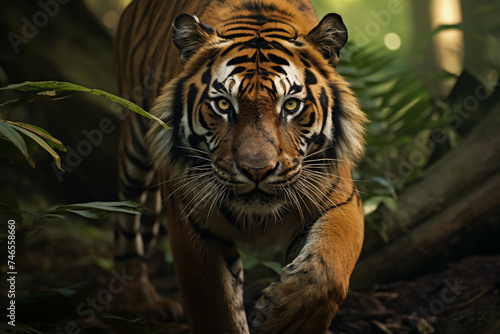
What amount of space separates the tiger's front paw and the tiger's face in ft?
1.22

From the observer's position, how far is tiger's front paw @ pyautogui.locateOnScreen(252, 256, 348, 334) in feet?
7.41

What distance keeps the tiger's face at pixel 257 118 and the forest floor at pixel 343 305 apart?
2.44 ft

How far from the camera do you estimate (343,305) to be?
12.3ft

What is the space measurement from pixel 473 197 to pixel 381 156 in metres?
0.88

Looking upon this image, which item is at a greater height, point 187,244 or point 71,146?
point 187,244

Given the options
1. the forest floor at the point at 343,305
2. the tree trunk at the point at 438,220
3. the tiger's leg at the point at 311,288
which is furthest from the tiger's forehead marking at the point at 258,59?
the tree trunk at the point at 438,220

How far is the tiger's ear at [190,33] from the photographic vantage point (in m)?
2.71

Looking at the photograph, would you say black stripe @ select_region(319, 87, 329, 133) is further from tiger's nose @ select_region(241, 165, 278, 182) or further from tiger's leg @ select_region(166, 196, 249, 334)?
tiger's leg @ select_region(166, 196, 249, 334)

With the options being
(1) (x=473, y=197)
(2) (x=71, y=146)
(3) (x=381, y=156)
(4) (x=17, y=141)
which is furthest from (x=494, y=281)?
(2) (x=71, y=146)

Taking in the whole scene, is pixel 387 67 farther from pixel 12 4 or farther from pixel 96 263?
pixel 12 4

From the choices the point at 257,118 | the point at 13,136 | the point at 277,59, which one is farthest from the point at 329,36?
the point at 13,136

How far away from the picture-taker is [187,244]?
2.81 m

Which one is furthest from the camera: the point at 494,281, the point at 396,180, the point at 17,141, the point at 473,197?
the point at 396,180

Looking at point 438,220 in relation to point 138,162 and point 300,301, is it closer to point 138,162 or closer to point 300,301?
point 300,301
